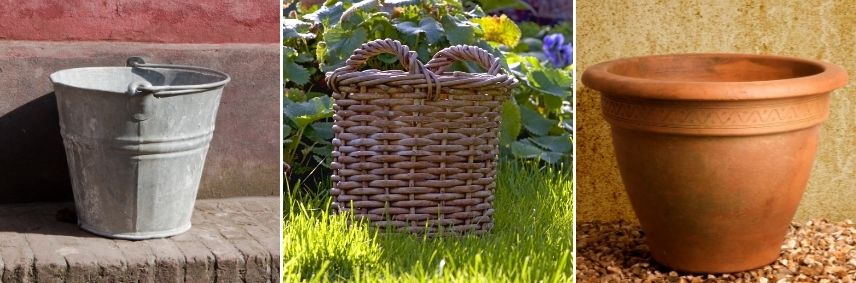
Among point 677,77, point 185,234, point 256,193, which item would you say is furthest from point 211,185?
point 677,77

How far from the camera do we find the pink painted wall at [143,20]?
11.6 feet

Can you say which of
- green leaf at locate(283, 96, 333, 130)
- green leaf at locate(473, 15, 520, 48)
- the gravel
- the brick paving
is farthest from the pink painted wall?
the gravel

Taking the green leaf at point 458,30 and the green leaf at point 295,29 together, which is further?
the green leaf at point 458,30

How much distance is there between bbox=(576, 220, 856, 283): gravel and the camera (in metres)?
3.32

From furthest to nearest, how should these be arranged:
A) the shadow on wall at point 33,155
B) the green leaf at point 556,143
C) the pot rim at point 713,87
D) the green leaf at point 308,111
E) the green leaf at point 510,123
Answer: the shadow on wall at point 33,155 → the green leaf at point 510,123 → the green leaf at point 556,143 → the pot rim at point 713,87 → the green leaf at point 308,111

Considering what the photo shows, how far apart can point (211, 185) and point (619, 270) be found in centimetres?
150

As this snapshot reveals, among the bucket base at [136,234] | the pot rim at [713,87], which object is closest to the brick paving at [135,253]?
the bucket base at [136,234]

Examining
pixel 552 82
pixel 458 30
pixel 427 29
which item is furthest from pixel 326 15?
pixel 552 82

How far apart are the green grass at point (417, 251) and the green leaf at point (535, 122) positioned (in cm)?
63

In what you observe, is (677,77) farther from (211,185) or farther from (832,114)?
(211,185)

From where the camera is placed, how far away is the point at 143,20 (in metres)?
3.63

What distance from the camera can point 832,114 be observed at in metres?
3.80

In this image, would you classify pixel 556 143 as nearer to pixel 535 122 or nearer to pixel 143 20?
pixel 535 122

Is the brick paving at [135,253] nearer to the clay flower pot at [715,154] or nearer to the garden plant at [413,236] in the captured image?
the garden plant at [413,236]
